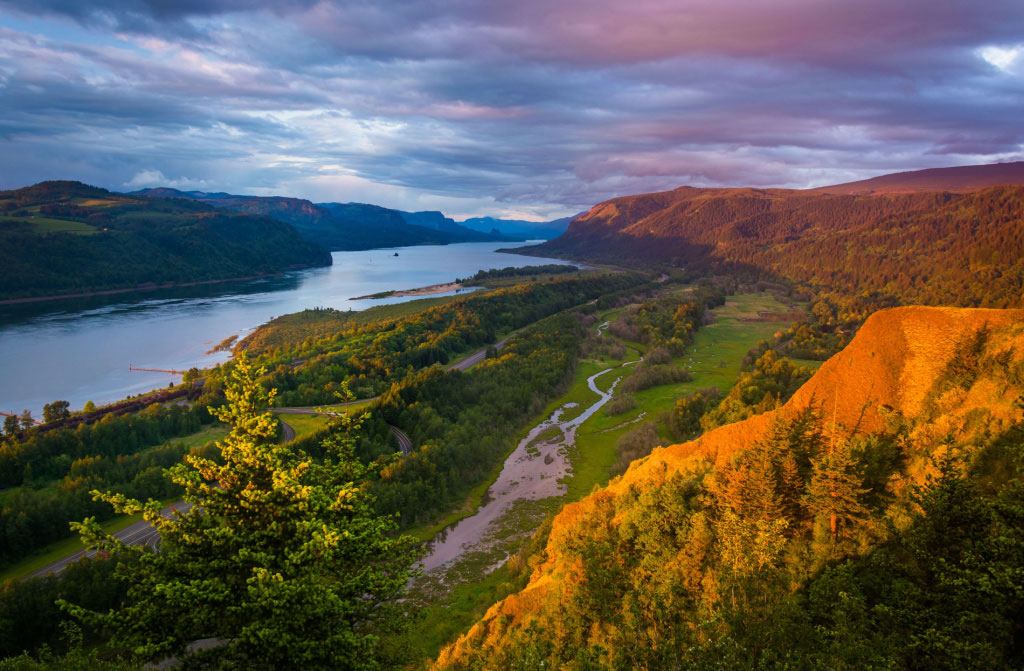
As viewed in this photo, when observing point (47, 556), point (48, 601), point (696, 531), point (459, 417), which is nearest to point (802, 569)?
point (696, 531)

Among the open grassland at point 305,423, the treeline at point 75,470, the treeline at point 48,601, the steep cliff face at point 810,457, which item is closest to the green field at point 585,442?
the steep cliff face at point 810,457

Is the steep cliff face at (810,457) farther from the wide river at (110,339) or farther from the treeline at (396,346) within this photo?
the wide river at (110,339)

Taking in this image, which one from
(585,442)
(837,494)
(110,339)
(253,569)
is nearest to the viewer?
(253,569)

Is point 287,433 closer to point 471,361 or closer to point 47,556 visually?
point 47,556


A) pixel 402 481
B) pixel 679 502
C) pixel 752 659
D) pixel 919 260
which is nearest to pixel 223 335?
pixel 402 481

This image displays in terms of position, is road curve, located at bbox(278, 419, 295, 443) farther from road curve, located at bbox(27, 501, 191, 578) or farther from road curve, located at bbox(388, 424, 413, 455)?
road curve, located at bbox(27, 501, 191, 578)

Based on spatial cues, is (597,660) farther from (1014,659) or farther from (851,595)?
(1014,659)

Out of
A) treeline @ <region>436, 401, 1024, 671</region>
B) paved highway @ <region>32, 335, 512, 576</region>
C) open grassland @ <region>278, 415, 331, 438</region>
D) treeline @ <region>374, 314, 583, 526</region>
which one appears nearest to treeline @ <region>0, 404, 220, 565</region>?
paved highway @ <region>32, 335, 512, 576</region>
